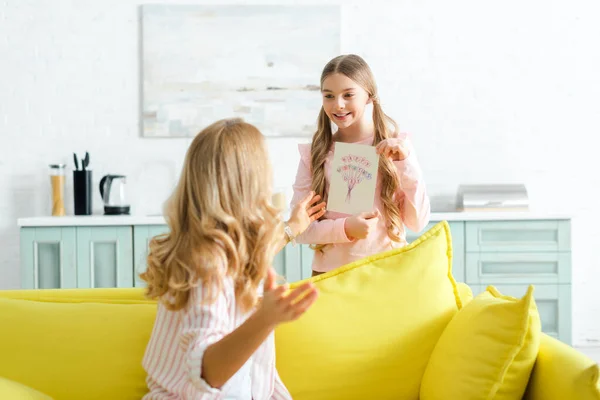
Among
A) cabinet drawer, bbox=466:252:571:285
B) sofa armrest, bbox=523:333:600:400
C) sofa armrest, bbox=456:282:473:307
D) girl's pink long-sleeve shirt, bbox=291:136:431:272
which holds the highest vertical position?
girl's pink long-sleeve shirt, bbox=291:136:431:272

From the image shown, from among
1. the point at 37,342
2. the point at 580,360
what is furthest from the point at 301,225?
the point at 580,360

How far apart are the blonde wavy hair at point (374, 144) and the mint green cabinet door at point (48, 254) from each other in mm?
2066

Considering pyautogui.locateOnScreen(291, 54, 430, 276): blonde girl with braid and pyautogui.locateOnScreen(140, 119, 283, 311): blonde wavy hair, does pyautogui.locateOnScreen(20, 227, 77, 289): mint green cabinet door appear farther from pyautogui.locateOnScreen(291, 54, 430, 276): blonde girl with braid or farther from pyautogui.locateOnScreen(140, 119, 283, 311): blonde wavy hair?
pyautogui.locateOnScreen(140, 119, 283, 311): blonde wavy hair

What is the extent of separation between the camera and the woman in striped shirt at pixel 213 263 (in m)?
1.39

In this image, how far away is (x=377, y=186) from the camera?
7.63ft

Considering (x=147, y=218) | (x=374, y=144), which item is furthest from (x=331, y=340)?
(x=147, y=218)

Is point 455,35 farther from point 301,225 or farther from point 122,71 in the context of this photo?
point 301,225

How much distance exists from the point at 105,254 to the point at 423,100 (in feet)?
6.64

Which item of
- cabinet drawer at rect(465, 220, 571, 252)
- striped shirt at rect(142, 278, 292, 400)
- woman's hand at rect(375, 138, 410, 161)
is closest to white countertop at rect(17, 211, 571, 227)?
cabinet drawer at rect(465, 220, 571, 252)

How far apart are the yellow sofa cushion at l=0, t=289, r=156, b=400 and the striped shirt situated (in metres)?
0.20

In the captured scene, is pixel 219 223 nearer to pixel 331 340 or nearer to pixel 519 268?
pixel 331 340

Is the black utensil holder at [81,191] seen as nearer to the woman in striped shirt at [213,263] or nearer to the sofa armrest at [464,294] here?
the sofa armrest at [464,294]

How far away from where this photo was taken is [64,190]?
4473 mm

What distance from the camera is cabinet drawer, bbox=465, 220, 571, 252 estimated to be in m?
4.07
